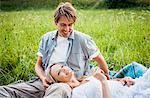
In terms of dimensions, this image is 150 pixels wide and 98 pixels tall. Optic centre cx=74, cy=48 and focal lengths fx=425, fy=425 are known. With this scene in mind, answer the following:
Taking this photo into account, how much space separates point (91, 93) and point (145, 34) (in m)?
1.27

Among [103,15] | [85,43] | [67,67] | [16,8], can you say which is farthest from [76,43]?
[16,8]

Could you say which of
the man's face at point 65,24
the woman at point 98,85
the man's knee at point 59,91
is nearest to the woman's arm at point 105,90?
the woman at point 98,85

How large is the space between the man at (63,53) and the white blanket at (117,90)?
27 cm

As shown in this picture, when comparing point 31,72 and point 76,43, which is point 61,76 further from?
point 31,72

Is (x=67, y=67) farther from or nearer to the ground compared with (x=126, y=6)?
nearer to the ground

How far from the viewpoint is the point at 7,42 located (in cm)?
387

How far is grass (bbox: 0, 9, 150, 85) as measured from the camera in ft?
12.3

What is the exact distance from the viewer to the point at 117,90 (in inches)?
108

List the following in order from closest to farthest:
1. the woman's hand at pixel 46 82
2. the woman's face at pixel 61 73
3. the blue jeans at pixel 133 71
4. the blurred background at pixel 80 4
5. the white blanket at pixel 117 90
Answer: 1. the white blanket at pixel 117 90
2. the woman's face at pixel 61 73
3. the woman's hand at pixel 46 82
4. the blue jeans at pixel 133 71
5. the blurred background at pixel 80 4

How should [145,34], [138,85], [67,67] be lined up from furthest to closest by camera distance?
[145,34]
[67,67]
[138,85]

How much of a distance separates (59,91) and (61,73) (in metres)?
0.17

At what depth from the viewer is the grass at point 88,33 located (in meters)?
3.75

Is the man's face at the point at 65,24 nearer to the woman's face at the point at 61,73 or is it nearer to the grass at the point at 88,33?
the woman's face at the point at 61,73

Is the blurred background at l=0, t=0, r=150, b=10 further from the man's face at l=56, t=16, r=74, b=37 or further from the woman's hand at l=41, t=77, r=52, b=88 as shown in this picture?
the woman's hand at l=41, t=77, r=52, b=88
